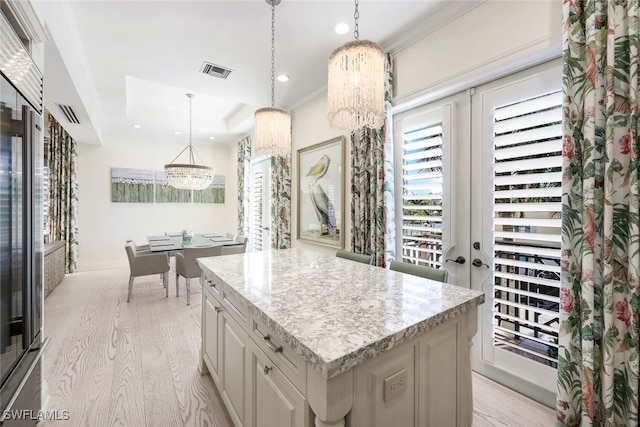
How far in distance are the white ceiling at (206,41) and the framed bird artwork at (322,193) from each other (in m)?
0.83

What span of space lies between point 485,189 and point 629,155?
0.83 meters

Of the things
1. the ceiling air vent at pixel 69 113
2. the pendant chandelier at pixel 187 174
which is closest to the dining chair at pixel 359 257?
the pendant chandelier at pixel 187 174

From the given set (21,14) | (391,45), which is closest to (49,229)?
(21,14)

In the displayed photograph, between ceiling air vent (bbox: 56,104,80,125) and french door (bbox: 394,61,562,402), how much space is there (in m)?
4.28

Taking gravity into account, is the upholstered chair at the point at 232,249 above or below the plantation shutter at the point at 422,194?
below

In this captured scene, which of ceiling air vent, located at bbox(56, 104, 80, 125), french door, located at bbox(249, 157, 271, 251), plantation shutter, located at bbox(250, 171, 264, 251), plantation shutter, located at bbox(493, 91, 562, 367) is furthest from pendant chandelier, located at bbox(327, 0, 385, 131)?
plantation shutter, located at bbox(250, 171, 264, 251)

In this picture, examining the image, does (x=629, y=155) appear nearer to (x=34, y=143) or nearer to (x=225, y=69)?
(x=34, y=143)

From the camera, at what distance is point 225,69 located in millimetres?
3248

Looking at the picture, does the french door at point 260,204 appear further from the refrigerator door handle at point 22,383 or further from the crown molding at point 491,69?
the refrigerator door handle at point 22,383

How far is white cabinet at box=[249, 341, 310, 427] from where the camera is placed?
1005 millimetres

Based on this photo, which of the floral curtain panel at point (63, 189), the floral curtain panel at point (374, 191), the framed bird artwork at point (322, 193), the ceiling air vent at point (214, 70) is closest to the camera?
the floral curtain panel at point (374, 191)

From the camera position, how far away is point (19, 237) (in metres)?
1.44

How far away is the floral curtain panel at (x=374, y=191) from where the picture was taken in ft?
9.05

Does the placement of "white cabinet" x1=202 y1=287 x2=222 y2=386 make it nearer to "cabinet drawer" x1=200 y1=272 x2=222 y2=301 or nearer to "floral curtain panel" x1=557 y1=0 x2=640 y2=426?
"cabinet drawer" x1=200 y1=272 x2=222 y2=301
